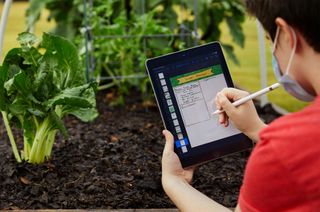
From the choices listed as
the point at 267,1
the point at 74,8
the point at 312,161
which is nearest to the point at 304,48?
the point at 267,1

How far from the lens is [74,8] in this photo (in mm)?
5984

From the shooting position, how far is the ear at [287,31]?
1690 mm

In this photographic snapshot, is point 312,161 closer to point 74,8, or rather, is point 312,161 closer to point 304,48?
point 304,48

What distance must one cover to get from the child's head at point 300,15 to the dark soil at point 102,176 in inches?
60.9

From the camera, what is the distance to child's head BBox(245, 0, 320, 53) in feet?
5.42

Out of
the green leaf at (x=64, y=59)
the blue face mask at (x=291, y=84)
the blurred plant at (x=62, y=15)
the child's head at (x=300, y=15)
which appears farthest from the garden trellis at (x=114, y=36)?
the child's head at (x=300, y=15)

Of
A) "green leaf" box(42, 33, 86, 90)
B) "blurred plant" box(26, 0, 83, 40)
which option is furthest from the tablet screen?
"blurred plant" box(26, 0, 83, 40)

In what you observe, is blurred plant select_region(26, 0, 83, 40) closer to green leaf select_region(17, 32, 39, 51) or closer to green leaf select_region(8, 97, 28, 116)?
green leaf select_region(17, 32, 39, 51)

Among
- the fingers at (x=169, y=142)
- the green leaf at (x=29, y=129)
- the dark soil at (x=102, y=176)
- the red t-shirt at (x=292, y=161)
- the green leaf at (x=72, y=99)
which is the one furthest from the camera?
the green leaf at (x=29, y=129)

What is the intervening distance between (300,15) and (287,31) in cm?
5

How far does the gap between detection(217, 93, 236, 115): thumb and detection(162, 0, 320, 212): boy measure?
1.36 ft

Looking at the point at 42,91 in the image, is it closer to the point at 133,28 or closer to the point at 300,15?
the point at 300,15

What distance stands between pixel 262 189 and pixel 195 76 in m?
0.95

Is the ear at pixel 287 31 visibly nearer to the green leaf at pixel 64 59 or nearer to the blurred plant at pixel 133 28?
the green leaf at pixel 64 59
